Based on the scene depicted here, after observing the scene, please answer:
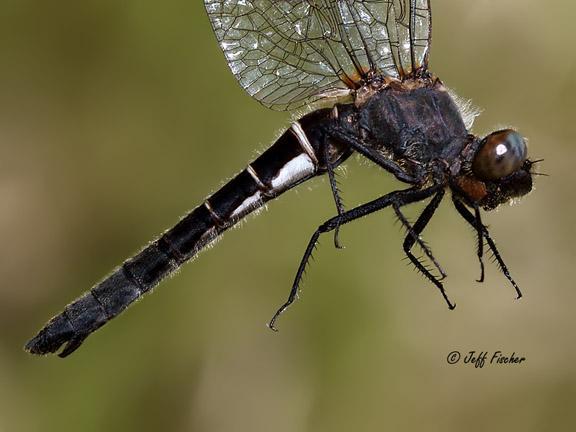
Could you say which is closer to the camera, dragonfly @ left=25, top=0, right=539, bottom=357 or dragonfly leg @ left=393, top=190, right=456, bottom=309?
dragonfly leg @ left=393, top=190, right=456, bottom=309

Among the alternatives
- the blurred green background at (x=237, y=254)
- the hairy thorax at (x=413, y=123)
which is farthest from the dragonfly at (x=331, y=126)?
the blurred green background at (x=237, y=254)

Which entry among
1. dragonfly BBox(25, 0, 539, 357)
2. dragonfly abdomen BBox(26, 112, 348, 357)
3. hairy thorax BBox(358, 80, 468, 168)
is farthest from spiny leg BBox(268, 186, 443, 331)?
dragonfly abdomen BBox(26, 112, 348, 357)

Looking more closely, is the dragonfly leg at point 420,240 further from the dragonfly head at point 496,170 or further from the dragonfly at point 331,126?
the dragonfly head at point 496,170

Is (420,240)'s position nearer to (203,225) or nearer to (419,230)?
(419,230)

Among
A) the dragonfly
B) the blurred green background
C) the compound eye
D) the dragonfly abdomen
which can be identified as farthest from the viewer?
the blurred green background

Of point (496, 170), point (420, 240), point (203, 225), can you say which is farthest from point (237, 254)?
point (496, 170)

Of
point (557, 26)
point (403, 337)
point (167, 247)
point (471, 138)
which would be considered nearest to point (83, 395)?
point (167, 247)

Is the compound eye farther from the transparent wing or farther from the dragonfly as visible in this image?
the transparent wing
